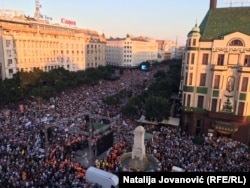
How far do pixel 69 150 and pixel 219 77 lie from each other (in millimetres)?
21741

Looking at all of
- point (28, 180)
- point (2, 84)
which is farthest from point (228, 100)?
point (2, 84)

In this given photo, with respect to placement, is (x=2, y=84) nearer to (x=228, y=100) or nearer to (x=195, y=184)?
(x=228, y=100)

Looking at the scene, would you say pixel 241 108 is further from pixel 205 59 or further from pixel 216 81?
pixel 205 59

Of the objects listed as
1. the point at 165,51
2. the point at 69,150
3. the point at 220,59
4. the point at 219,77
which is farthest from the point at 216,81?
the point at 165,51

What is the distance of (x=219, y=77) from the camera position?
32312 mm

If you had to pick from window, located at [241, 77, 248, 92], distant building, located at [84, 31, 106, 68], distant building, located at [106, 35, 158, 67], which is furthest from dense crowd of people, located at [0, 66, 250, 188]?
distant building, located at [106, 35, 158, 67]

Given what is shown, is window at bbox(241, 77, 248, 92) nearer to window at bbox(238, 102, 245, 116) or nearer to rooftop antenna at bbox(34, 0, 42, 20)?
window at bbox(238, 102, 245, 116)

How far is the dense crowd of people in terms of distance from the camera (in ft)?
68.4

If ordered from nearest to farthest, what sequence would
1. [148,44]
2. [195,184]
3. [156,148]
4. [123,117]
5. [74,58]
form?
[195,184], [156,148], [123,117], [74,58], [148,44]

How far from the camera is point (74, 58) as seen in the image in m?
83.6

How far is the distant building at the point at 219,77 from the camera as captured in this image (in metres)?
31.6

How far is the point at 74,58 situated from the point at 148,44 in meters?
79.6

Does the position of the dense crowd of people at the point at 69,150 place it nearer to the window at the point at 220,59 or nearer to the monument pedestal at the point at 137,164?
the monument pedestal at the point at 137,164

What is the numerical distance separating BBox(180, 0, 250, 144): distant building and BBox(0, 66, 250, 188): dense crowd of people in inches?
119
